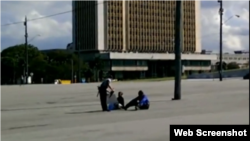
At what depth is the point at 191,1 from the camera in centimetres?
5022

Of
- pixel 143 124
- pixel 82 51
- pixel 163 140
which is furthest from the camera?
pixel 82 51

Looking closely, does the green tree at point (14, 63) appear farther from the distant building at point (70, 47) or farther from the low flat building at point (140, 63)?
the distant building at point (70, 47)

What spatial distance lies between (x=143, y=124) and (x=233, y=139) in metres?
9.09

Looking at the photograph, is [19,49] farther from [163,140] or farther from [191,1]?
[163,140]

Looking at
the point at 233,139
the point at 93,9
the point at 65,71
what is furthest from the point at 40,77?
the point at 233,139

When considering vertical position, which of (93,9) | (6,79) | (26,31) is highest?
(93,9)

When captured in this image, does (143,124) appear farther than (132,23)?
No

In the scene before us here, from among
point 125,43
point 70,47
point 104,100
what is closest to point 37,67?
point 125,43

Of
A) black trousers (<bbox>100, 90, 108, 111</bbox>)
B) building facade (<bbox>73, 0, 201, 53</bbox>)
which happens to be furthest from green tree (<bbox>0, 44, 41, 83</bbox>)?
black trousers (<bbox>100, 90, 108, 111</bbox>)

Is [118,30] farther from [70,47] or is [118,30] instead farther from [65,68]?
[70,47]

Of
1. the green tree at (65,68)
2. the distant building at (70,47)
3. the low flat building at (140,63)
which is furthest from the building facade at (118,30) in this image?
the green tree at (65,68)

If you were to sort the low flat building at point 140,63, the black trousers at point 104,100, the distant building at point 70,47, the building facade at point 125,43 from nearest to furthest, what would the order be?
the black trousers at point 104,100, the building facade at point 125,43, the low flat building at point 140,63, the distant building at point 70,47

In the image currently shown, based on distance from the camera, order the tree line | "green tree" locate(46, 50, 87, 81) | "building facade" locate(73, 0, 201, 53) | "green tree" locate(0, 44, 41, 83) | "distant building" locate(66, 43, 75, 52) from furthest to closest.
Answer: "distant building" locate(66, 43, 75, 52)
"green tree" locate(46, 50, 87, 81)
"building facade" locate(73, 0, 201, 53)
the tree line
"green tree" locate(0, 44, 41, 83)

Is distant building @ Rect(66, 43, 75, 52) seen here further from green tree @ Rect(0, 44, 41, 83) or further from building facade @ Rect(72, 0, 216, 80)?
green tree @ Rect(0, 44, 41, 83)
